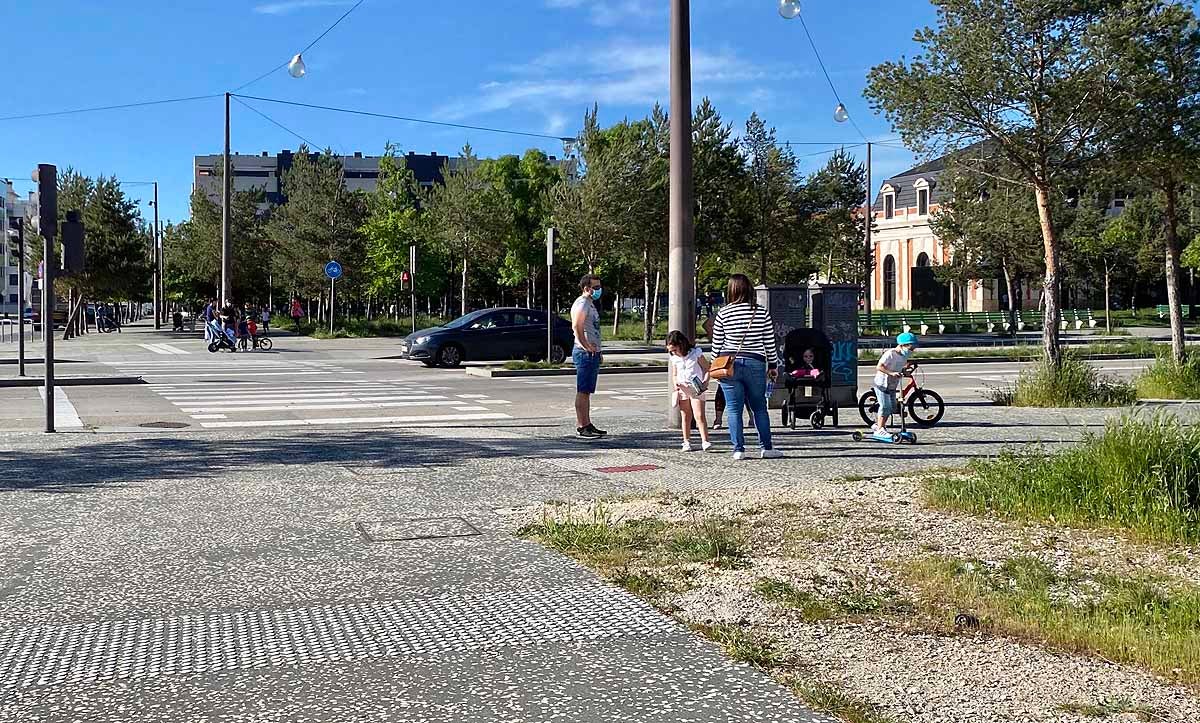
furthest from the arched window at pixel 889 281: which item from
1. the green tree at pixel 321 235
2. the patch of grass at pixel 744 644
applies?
the patch of grass at pixel 744 644

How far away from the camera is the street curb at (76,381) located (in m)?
20.8

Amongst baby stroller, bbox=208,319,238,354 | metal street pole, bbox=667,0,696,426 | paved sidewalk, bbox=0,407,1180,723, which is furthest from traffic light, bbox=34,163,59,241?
baby stroller, bbox=208,319,238,354

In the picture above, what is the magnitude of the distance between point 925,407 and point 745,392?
11.9 ft

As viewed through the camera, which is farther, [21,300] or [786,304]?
[21,300]

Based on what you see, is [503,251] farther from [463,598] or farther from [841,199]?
[463,598]

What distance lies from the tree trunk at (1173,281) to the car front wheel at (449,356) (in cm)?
1506

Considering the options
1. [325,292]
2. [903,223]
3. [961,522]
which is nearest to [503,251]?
[325,292]

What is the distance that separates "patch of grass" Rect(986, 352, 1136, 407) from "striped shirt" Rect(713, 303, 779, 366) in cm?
675

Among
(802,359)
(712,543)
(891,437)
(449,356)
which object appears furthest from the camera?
(449,356)

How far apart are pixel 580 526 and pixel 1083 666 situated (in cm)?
339

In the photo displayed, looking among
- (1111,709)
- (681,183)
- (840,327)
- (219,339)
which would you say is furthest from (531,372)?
(1111,709)

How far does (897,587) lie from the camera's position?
5688 millimetres

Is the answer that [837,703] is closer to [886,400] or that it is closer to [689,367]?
[689,367]

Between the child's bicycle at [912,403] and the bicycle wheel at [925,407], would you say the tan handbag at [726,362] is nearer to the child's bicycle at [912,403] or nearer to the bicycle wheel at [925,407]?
the child's bicycle at [912,403]
